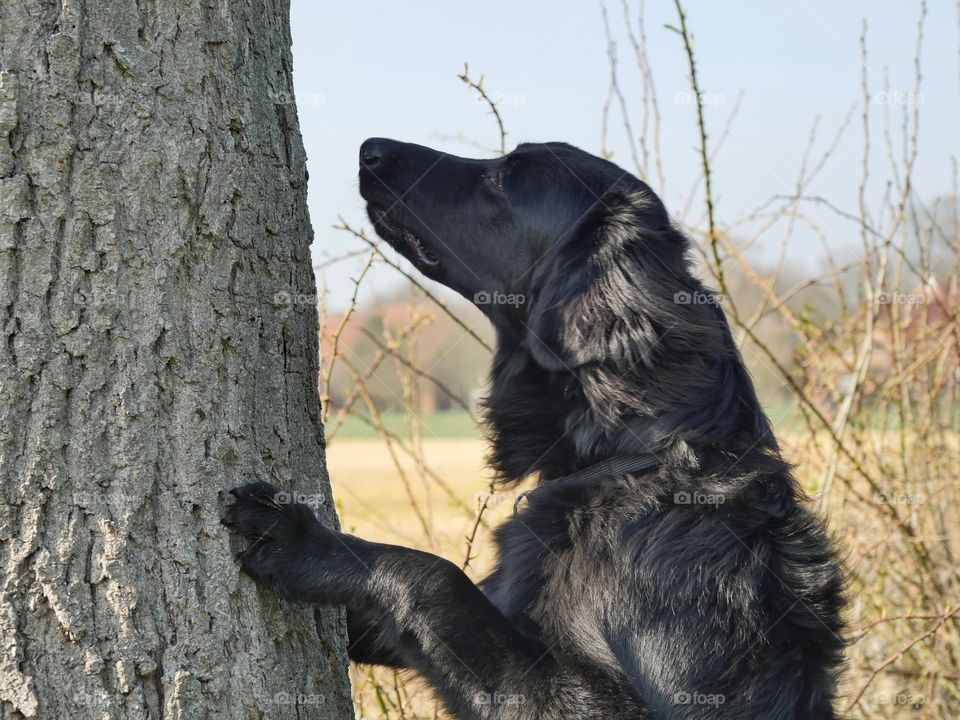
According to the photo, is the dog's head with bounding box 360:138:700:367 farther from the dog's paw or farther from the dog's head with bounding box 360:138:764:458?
the dog's paw

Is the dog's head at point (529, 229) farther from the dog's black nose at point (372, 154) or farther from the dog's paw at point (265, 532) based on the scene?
the dog's paw at point (265, 532)

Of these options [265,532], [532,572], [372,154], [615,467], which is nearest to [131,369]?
[265,532]

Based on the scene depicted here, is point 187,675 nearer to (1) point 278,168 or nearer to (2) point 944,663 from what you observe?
(1) point 278,168

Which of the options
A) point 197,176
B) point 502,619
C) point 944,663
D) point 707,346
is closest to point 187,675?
point 502,619

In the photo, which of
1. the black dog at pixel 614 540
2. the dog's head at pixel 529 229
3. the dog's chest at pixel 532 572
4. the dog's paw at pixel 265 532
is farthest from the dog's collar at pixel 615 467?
the dog's paw at pixel 265 532

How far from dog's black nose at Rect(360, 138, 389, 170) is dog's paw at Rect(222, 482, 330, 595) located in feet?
4.65

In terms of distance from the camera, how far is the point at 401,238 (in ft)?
10.7

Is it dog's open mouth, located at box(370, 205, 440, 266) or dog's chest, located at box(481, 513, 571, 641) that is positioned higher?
dog's open mouth, located at box(370, 205, 440, 266)

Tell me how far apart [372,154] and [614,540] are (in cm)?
162

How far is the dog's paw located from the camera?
6.89ft

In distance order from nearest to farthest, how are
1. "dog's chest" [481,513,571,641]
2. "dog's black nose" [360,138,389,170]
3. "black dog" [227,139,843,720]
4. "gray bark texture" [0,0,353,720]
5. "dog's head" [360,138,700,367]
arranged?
"gray bark texture" [0,0,353,720] → "black dog" [227,139,843,720] → "dog's chest" [481,513,571,641] → "dog's head" [360,138,700,367] → "dog's black nose" [360,138,389,170]

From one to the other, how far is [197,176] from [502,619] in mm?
1364

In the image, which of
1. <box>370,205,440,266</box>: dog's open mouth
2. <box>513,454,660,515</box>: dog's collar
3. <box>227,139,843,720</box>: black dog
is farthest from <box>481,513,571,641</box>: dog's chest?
<box>370,205,440,266</box>: dog's open mouth

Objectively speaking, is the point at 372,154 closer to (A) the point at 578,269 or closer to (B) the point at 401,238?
(B) the point at 401,238
